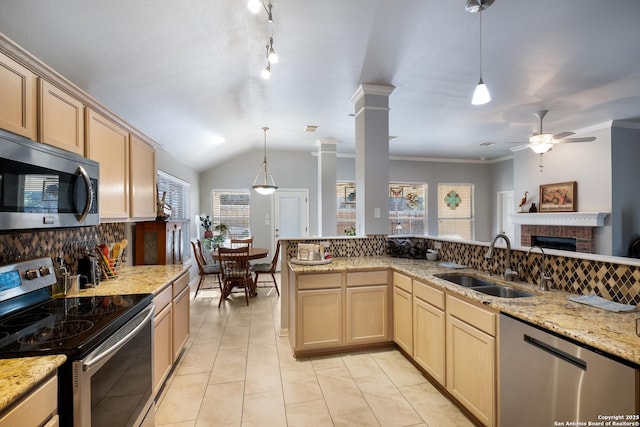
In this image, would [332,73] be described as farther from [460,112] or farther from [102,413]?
[102,413]

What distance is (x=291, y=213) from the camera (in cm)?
670

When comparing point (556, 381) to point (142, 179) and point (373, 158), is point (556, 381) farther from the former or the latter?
point (142, 179)

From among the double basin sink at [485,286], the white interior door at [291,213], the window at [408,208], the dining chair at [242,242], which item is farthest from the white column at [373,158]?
the window at [408,208]

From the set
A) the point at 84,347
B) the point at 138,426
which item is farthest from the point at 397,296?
the point at 84,347

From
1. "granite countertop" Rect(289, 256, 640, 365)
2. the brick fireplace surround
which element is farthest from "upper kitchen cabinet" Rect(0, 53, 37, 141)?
the brick fireplace surround

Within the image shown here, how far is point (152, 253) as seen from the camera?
10.2 feet

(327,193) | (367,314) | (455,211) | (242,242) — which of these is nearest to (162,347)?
(367,314)

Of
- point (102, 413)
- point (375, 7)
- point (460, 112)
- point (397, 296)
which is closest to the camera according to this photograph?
point (102, 413)

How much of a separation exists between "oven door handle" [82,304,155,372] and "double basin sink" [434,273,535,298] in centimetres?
210

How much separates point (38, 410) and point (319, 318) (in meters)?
1.99

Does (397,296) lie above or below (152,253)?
below

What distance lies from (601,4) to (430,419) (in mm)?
3091

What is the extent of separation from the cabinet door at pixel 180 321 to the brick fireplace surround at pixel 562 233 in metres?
6.20

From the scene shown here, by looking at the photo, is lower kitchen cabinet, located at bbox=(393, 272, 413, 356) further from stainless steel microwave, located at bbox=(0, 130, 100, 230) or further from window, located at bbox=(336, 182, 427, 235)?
window, located at bbox=(336, 182, 427, 235)
